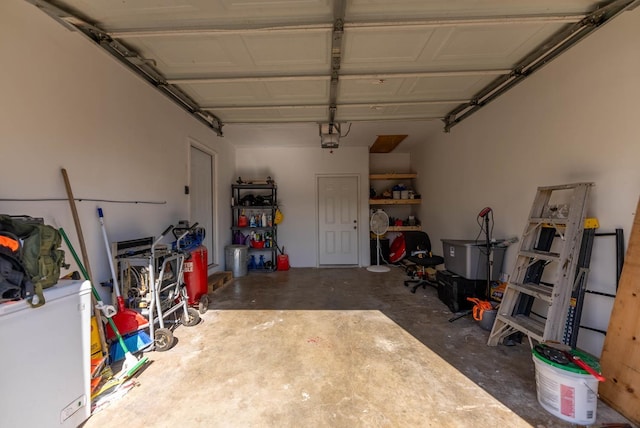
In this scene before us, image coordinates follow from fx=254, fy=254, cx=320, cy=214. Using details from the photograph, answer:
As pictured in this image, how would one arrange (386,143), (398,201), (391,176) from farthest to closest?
(391,176) < (398,201) < (386,143)

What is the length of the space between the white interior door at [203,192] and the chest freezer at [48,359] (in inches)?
98.0

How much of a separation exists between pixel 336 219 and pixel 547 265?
12.5 ft

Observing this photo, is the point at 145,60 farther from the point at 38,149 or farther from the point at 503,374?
the point at 503,374

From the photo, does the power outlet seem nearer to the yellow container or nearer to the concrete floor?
the concrete floor

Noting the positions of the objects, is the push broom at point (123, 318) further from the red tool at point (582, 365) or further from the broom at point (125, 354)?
the red tool at point (582, 365)

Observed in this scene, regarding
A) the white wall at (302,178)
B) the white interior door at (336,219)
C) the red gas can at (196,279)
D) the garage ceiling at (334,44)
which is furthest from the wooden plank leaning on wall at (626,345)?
the white interior door at (336,219)

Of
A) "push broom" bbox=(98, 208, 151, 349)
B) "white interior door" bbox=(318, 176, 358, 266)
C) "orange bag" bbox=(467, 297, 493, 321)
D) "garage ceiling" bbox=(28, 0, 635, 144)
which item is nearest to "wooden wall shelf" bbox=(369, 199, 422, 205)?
"white interior door" bbox=(318, 176, 358, 266)

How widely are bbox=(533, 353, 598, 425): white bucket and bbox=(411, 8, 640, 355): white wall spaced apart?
2.65 ft

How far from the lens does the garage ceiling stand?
70.4 inches

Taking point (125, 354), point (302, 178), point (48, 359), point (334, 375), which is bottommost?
point (334, 375)

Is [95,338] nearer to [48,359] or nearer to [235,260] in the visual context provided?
[48,359]

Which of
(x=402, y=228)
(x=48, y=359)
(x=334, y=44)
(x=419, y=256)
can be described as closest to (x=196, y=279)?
(x=48, y=359)

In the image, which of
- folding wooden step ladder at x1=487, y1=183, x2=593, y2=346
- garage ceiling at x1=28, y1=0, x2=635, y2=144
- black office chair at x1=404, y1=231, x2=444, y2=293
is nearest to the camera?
garage ceiling at x1=28, y1=0, x2=635, y2=144

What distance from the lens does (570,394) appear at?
1.44 m
